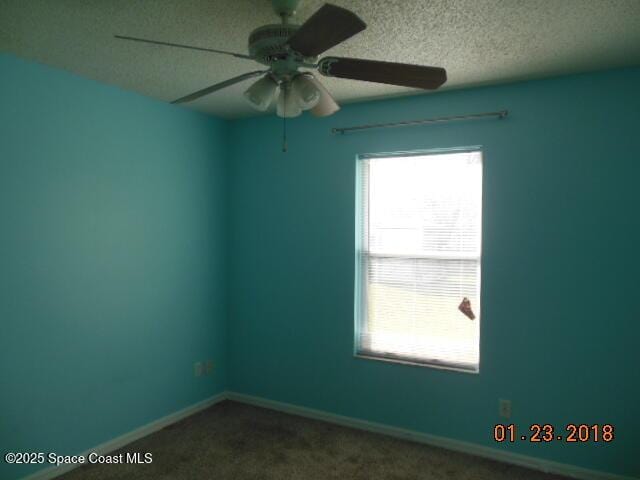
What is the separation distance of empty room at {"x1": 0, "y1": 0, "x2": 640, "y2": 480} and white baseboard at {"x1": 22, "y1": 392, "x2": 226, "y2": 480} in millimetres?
13

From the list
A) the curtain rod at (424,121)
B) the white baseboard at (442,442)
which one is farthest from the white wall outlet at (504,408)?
the curtain rod at (424,121)

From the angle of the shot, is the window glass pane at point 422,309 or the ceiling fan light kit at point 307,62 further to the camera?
the window glass pane at point 422,309

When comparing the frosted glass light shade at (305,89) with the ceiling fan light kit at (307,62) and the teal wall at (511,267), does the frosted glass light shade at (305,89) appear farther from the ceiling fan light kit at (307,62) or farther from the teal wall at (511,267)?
the teal wall at (511,267)

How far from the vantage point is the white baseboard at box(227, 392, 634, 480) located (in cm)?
265

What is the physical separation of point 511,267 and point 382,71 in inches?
70.7

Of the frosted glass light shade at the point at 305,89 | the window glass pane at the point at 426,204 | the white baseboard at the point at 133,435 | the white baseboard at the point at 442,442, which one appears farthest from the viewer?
the window glass pane at the point at 426,204

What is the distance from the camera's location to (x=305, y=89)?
1819 millimetres

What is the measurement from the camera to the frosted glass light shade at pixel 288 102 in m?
1.87

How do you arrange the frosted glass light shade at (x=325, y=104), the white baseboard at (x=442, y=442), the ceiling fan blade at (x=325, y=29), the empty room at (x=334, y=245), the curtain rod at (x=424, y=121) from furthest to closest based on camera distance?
the curtain rod at (x=424, y=121), the white baseboard at (x=442, y=442), the empty room at (x=334, y=245), the frosted glass light shade at (x=325, y=104), the ceiling fan blade at (x=325, y=29)

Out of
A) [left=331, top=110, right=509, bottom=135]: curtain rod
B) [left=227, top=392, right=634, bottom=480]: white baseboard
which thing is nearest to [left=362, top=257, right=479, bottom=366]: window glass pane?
[left=227, top=392, right=634, bottom=480]: white baseboard

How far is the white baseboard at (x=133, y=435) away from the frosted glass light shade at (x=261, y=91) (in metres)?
2.48

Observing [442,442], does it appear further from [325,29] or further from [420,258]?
[325,29]

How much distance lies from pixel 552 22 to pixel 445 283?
1712mm

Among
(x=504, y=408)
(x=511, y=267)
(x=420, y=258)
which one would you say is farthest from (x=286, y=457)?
(x=511, y=267)
